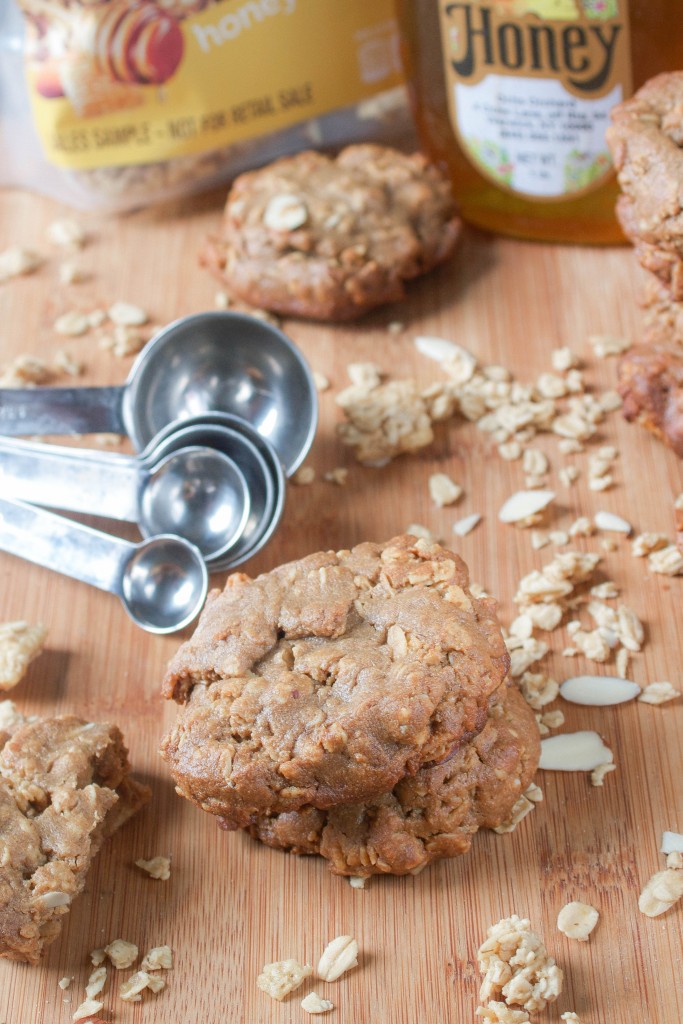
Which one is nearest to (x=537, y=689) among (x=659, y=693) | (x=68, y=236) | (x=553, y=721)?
(x=553, y=721)

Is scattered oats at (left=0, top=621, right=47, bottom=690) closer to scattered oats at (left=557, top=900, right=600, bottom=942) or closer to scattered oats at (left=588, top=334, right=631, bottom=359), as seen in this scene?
scattered oats at (left=557, top=900, right=600, bottom=942)

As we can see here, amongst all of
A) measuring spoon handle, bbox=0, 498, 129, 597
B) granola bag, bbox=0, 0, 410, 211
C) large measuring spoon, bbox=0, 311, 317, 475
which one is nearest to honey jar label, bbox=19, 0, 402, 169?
granola bag, bbox=0, 0, 410, 211

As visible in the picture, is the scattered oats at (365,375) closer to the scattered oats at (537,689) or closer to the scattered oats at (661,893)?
the scattered oats at (537,689)

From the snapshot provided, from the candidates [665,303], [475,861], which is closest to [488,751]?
[475,861]

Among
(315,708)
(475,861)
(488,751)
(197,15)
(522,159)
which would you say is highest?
(197,15)

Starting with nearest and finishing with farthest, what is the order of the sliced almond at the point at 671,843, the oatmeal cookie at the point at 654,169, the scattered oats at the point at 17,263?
the sliced almond at the point at 671,843
the oatmeal cookie at the point at 654,169
the scattered oats at the point at 17,263

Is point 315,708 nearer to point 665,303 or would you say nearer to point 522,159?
point 665,303

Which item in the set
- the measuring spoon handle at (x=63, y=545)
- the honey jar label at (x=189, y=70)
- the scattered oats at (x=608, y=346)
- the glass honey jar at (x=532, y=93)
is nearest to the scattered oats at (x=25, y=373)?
the measuring spoon handle at (x=63, y=545)
